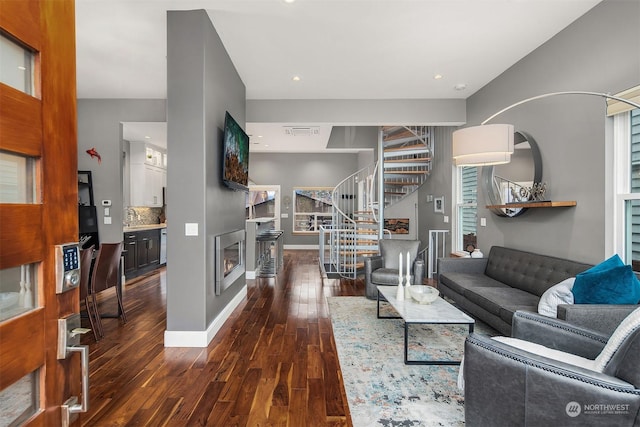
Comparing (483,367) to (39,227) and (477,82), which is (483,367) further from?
(477,82)

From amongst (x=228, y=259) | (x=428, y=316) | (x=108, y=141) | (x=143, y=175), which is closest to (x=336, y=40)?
(x=228, y=259)

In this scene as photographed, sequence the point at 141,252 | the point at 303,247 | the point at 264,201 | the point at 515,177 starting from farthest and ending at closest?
the point at 264,201 < the point at 303,247 < the point at 141,252 < the point at 515,177

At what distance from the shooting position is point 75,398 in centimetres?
88

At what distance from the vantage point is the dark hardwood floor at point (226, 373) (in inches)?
85.3

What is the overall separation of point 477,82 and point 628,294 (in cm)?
A: 358

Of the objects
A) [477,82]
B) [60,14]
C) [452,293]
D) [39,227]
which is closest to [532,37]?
[477,82]

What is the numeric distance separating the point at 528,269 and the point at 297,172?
7969 millimetres

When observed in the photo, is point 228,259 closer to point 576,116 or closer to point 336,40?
point 336,40

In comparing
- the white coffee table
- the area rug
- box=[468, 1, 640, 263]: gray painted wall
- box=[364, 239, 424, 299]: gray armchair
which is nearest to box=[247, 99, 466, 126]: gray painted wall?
box=[468, 1, 640, 263]: gray painted wall

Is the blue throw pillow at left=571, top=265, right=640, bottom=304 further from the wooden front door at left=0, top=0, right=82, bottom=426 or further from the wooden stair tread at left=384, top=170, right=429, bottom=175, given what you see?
the wooden stair tread at left=384, top=170, right=429, bottom=175

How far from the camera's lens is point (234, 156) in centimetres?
401

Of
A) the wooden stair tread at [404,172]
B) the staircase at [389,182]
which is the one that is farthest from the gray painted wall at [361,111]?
the wooden stair tread at [404,172]

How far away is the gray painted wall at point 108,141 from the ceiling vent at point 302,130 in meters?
2.24

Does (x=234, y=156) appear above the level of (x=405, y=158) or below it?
below
